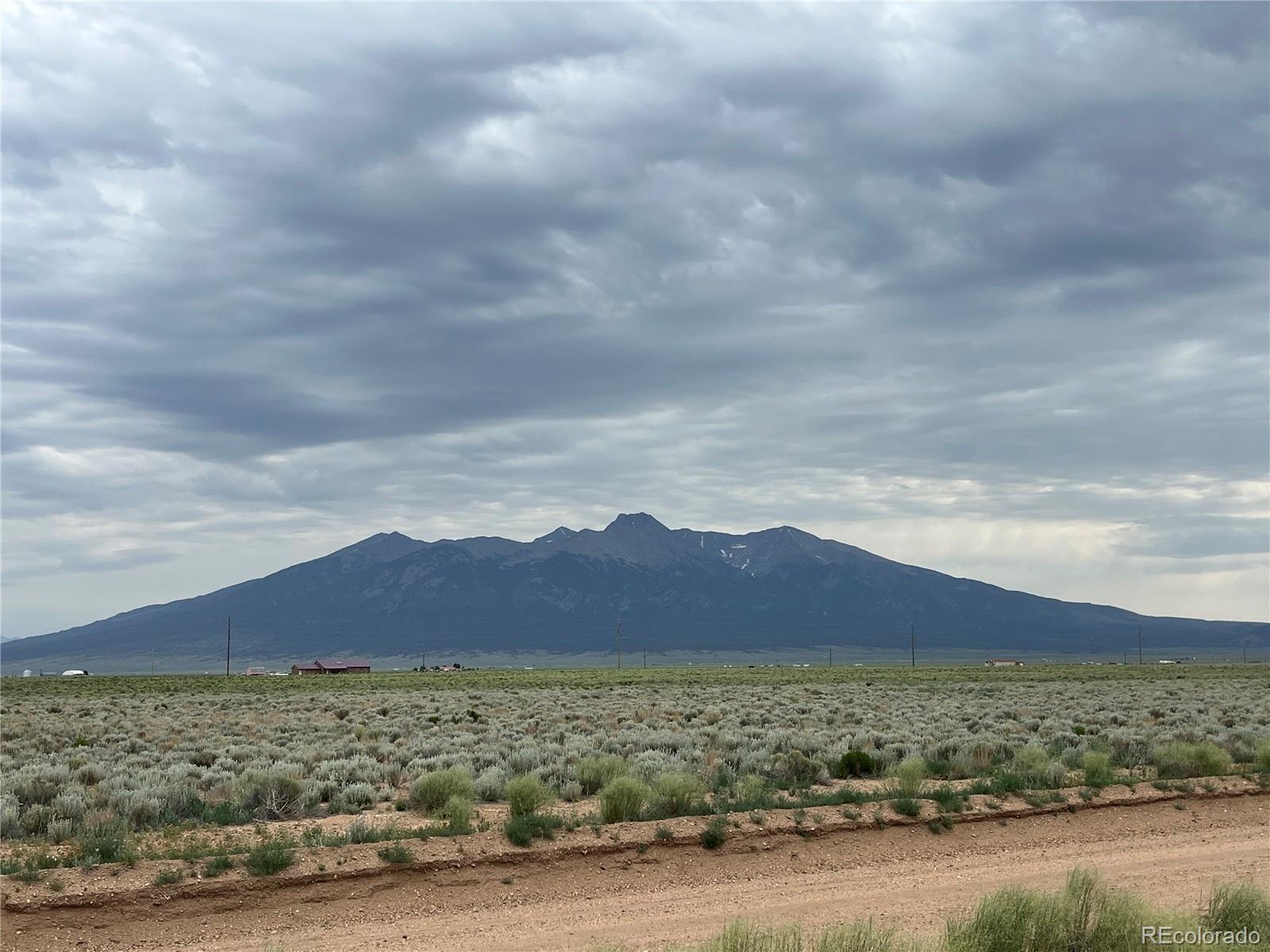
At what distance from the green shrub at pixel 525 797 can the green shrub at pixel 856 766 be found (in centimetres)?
746

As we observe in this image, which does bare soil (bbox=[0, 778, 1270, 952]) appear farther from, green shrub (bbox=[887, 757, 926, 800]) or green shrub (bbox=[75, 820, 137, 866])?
green shrub (bbox=[887, 757, 926, 800])

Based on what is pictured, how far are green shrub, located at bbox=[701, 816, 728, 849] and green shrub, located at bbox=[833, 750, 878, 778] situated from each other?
7301 millimetres

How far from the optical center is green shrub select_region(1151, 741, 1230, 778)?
21.5 metres

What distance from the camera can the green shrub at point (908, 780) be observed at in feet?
60.3

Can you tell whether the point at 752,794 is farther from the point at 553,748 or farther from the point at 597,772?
the point at 553,748

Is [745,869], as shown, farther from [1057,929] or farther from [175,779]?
[175,779]

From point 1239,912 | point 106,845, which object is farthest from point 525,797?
point 1239,912

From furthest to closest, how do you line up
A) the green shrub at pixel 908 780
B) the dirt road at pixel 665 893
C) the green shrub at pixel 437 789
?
the green shrub at pixel 908 780, the green shrub at pixel 437 789, the dirt road at pixel 665 893

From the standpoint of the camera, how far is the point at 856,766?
865 inches

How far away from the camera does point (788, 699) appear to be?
46.5m

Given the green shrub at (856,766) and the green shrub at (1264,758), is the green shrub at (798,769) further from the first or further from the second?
the green shrub at (1264,758)

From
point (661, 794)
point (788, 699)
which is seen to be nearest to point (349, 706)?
point (788, 699)

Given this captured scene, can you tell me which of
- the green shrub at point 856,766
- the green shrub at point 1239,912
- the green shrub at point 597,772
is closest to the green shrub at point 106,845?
the green shrub at point 597,772

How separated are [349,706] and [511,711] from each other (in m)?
10.1
